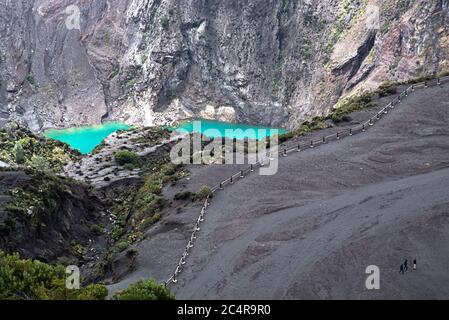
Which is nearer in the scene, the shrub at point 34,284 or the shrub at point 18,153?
the shrub at point 34,284

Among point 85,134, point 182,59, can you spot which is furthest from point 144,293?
point 182,59

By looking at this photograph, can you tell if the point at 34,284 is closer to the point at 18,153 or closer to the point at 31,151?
the point at 18,153

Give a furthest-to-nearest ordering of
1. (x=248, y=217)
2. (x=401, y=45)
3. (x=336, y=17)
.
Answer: (x=336, y=17) → (x=401, y=45) → (x=248, y=217)

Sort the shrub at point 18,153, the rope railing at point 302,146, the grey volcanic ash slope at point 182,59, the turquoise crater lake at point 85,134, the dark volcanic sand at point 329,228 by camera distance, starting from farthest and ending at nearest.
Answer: the grey volcanic ash slope at point 182,59
the turquoise crater lake at point 85,134
the shrub at point 18,153
the rope railing at point 302,146
the dark volcanic sand at point 329,228

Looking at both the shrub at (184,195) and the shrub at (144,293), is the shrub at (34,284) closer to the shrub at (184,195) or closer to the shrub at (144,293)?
the shrub at (144,293)

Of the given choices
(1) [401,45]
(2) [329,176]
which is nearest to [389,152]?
(2) [329,176]

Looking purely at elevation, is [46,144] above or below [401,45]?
below

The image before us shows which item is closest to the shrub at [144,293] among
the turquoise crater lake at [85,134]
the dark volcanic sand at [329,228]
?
the dark volcanic sand at [329,228]
